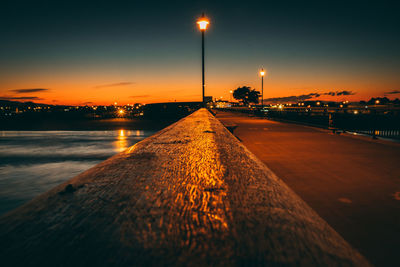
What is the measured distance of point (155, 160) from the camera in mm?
1586

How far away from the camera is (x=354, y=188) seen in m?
5.14

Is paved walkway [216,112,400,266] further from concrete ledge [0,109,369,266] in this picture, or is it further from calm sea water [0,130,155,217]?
calm sea water [0,130,155,217]

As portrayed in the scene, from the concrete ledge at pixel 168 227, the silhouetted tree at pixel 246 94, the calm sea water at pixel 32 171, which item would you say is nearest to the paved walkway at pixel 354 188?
the concrete ledge at pixel 168 227

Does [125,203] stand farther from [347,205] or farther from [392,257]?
[347,205]

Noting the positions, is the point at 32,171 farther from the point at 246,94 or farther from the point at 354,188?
the point at 246,94

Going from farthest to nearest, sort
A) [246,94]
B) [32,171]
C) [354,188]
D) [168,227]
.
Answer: [246,94]
[32,171]
[354,188]
[168,227]

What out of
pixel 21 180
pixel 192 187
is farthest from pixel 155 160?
pixel 21 180

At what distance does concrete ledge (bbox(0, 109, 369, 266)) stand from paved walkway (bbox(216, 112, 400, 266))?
2594mm

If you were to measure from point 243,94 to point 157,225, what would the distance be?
14071cm

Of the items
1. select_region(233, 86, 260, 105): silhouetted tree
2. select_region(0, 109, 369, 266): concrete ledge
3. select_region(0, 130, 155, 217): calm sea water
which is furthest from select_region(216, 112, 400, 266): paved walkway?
select_region(233, 86, 260, 105): silhouetted tree

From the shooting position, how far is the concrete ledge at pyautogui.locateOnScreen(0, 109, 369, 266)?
0.61m

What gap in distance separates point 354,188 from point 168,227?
18.3 feet

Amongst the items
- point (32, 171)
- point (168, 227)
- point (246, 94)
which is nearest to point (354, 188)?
point (168, 227)

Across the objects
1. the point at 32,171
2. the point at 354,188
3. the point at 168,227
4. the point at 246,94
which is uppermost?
the point at 246,94
